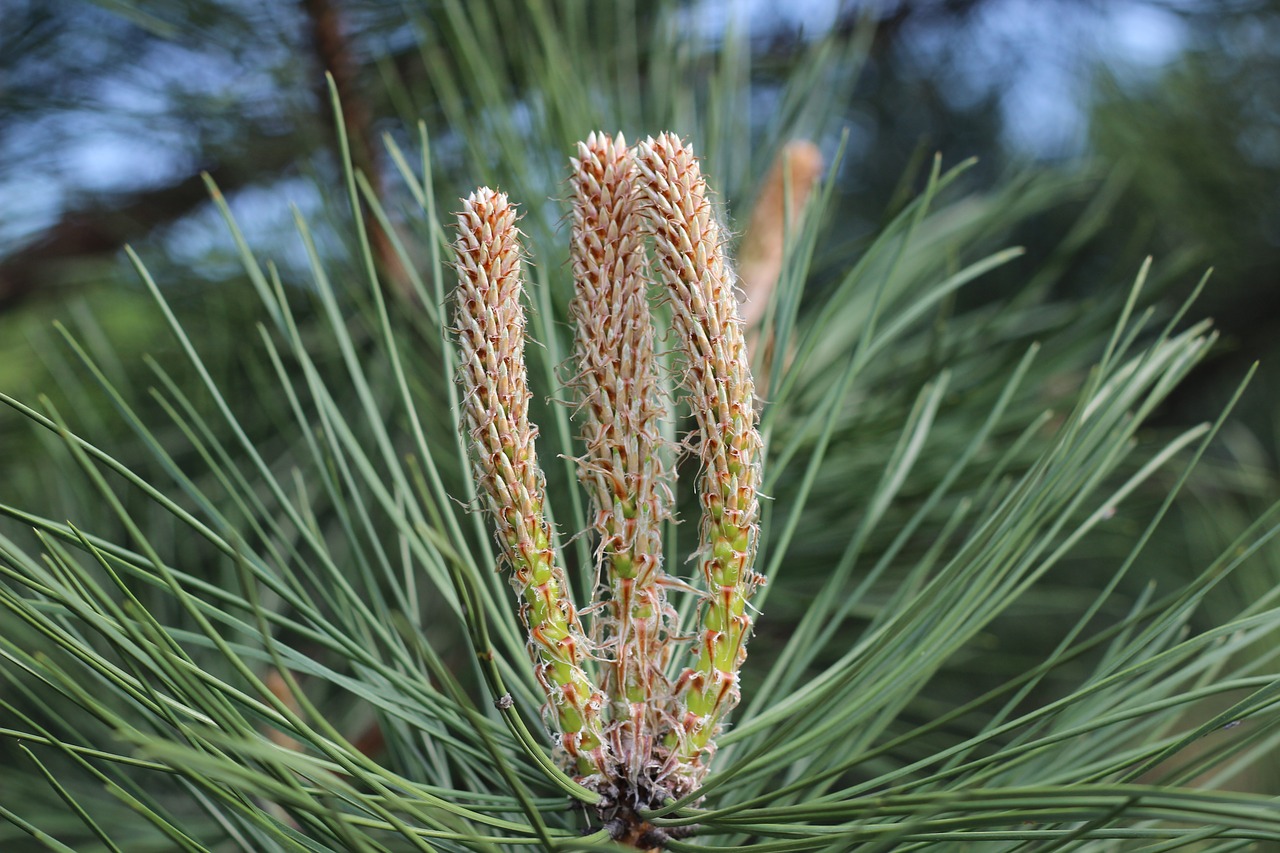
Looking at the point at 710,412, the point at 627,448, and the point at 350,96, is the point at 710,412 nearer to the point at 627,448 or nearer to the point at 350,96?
the point at 627,448

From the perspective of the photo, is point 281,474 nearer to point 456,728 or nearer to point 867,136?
point 456,728

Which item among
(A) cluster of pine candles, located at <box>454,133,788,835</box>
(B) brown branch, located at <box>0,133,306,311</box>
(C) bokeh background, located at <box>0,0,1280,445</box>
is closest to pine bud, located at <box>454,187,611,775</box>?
(A) cluster of pine candles, located at <box>454,133,788,835</box>

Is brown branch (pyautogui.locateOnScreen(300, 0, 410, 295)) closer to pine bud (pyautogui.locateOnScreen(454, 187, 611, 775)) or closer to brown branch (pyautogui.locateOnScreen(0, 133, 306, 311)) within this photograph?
brown branch (pyautogui.locateOnScreen(0, 133, 306, 311))

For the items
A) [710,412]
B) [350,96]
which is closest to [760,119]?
[350,96]

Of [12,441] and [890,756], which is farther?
[12,441]

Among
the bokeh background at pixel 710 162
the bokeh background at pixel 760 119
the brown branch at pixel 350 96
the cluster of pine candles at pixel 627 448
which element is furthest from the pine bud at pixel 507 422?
the brown branch at pixel 350 96

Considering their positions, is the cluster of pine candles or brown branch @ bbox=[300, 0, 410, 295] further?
brown branch @ bbox=[300, 0, 410, 295]

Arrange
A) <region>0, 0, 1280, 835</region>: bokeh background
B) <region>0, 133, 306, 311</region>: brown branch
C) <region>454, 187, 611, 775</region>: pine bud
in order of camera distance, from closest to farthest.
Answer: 1. <region>454, 187, 611, 775</region>: pine bud
2. <region>0, 0, 1280, 835</region>: bokeh background
3. <region>0, 133, 306, 311</region>: brown branch

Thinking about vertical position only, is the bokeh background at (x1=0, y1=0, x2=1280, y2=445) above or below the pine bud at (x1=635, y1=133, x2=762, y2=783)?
above

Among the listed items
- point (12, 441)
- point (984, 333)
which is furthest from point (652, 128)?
point (12, 441)
